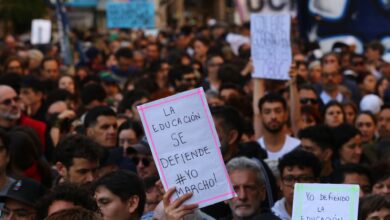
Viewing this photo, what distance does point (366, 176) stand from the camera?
777 cm

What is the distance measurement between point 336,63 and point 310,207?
9015mm

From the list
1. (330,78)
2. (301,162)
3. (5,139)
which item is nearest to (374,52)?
(330,78)

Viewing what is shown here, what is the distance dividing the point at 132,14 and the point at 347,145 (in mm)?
12631

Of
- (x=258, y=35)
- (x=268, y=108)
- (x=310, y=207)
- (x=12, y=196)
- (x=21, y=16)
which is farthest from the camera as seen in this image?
(x=21, y=16)

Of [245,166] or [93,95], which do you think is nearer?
[245,166]

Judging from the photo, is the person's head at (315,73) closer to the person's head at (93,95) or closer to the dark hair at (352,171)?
the person's head at (93,95)

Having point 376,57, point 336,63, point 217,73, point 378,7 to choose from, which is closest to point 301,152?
point 217,73

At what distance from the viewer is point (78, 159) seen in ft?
24.2

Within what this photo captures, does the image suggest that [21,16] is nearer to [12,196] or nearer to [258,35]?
[258,35]

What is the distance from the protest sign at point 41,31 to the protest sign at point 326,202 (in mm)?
16237

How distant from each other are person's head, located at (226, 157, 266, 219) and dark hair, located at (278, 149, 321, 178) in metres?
0.52

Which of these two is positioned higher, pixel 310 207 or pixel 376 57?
pixel 310 207

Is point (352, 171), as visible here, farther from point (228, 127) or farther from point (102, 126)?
point (102, 126)

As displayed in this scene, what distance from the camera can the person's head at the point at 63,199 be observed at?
19.0 feet
